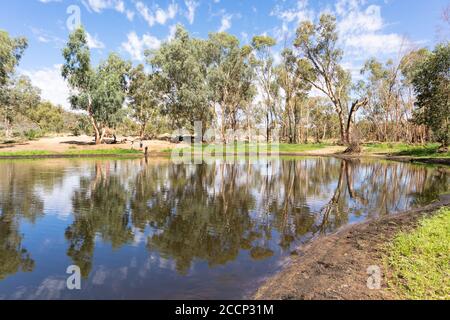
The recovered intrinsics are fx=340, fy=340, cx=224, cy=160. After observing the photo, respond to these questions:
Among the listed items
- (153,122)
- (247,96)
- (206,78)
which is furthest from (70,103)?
(153,122)

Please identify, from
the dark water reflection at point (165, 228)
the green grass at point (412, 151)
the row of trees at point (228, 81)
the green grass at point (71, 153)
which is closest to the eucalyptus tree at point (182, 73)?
the row of trees at point (228, 81)

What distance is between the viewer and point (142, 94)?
256 feet

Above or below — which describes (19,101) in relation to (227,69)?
below

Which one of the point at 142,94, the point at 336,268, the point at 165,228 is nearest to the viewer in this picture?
the point at 336,268

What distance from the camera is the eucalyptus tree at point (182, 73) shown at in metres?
62.5

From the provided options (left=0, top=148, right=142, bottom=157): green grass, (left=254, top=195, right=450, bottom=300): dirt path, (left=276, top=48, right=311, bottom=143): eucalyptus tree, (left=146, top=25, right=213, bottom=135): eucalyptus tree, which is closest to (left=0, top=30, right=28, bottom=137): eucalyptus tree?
(left=0, top=148, right=142, bottom=157): green grass

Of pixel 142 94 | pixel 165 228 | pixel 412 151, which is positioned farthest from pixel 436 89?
pixel 142 94

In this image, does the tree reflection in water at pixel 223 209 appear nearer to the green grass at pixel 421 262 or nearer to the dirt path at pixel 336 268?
the dirt path at pixel 336 268

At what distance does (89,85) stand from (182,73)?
16503 millimetres

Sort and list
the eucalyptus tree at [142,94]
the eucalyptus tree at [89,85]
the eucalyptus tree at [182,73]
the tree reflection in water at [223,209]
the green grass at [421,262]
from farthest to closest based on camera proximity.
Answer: the eucalyptus tree at [142,94], the eucalyptus tree at [182,73], the eucalyptus tree at [89,85], the tree reflection in water at [223,209], the green grass at [421,262]

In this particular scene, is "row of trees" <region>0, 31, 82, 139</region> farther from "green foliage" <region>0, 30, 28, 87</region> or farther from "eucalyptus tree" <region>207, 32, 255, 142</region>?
"eucalyptus tree" <region>207, 32, 255, 142</region>

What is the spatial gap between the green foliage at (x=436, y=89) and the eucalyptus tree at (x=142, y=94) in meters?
47.9

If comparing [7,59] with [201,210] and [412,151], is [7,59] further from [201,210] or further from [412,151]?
[412,151]
